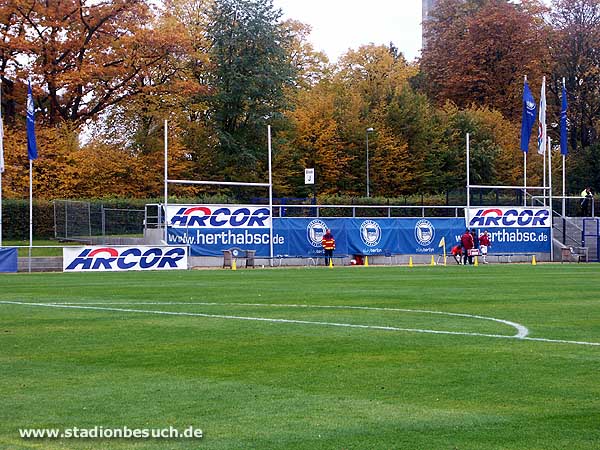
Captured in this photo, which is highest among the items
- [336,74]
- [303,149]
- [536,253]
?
[336,74]

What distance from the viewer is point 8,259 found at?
3841 cm

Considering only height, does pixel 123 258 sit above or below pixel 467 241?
below

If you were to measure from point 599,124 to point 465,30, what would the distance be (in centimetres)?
1433

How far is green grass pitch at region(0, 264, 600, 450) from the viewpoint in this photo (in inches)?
301

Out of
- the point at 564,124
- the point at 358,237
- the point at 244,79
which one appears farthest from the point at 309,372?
the point at 244,79

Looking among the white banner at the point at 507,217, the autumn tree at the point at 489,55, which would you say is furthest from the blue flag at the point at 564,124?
the autumn tree at the point at 489,55

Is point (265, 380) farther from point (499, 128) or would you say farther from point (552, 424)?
point (499, 128)

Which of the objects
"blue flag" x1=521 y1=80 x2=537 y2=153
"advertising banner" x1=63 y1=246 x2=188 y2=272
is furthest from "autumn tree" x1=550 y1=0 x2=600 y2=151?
"advertising banner" x1=63 y1=246 x2=188 y2=272

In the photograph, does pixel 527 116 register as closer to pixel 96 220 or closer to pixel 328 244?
pixel 328 244

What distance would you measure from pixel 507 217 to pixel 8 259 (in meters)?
26.5

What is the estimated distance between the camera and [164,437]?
738 cm

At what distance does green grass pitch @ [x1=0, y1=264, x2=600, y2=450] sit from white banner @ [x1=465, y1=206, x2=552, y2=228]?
32448 mm

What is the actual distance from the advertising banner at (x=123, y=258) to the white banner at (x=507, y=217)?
17866 mm

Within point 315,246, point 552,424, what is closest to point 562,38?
point 315,246
